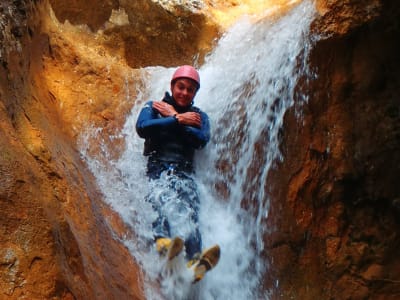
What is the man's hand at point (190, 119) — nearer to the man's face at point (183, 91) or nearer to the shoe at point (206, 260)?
the man's face at point (183, 91)

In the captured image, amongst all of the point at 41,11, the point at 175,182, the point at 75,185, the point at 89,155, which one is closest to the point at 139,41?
the point at 41,11

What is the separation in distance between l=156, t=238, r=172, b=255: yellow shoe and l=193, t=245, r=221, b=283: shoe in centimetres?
24

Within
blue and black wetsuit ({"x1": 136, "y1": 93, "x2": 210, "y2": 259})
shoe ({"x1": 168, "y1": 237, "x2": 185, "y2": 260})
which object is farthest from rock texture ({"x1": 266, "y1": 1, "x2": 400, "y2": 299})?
shoe ({"x1": 168, "y1": 237, "x2": 185, "y2": 260})

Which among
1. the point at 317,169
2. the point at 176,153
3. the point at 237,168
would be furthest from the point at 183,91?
the point at 317,169

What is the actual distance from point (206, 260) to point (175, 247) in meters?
0.22

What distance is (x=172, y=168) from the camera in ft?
11.7

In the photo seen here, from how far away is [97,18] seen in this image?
543 cm

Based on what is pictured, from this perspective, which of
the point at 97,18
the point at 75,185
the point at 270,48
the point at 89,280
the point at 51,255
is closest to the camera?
the point at 51,255

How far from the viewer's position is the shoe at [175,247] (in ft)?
9.11

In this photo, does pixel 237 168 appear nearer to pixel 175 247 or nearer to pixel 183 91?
pixel 183 91

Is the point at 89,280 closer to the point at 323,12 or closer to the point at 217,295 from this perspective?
the point at 217,295

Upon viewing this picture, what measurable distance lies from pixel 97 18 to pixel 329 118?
11.5ft

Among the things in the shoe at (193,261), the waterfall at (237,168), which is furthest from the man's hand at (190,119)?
the shoe at (193,261)

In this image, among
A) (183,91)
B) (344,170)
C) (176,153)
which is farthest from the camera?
(183,91)
